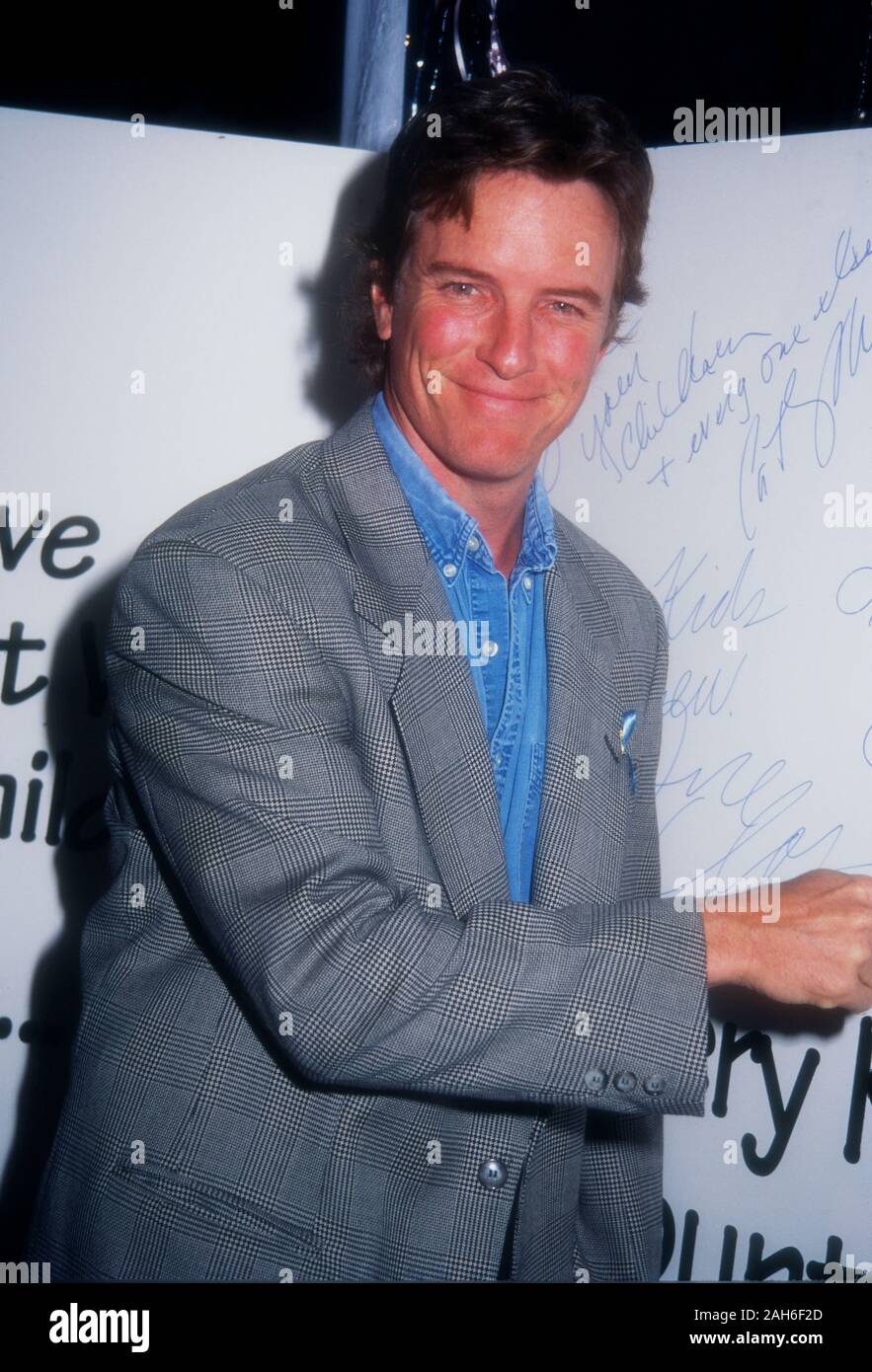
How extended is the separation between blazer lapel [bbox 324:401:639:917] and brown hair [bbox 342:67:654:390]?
286 mm

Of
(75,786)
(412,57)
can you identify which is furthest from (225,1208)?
(412,57)

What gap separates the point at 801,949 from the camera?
3.62 ft

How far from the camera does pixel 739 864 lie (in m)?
1.65

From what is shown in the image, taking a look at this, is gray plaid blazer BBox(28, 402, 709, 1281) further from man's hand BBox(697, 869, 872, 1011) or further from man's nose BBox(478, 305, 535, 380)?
man's nose BBox(478, 305, 535, 380)

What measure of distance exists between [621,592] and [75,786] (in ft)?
2.95

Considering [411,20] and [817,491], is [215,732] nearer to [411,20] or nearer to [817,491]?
[817,491]

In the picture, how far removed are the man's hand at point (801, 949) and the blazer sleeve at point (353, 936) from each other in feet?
0.13

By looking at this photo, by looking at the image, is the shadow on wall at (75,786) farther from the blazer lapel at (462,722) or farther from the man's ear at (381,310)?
the blazer lapel at (462,722)

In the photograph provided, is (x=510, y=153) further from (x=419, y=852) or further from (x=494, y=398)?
(x=419, y=852)

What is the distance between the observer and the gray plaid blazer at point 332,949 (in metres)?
1.04

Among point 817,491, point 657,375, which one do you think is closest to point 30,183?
point 657,375

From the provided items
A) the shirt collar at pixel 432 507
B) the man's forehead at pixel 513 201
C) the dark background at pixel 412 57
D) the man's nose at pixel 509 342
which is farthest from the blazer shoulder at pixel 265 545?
the dark background at pixel 412 57

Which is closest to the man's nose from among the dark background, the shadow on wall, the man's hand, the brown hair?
the brown hair

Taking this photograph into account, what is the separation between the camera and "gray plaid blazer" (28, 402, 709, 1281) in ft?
3.42
